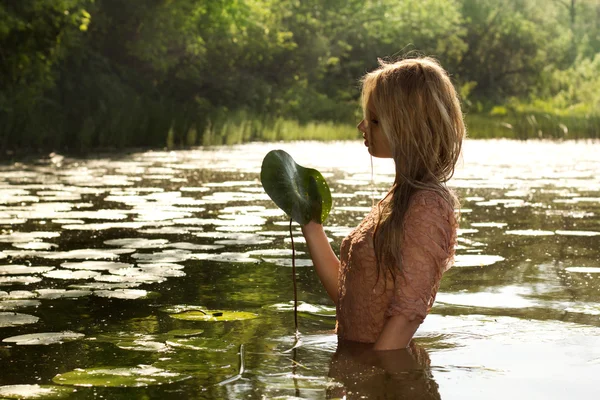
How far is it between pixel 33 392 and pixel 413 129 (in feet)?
4.04

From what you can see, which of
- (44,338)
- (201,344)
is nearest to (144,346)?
(201,344)

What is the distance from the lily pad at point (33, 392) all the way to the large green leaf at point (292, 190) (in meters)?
0.90

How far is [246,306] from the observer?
4.41 meters

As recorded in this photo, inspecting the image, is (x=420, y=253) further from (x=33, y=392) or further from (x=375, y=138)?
(x=33, y=392)

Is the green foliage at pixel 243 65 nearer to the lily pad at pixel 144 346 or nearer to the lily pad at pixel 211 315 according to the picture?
the lily pad at pixel 211 315

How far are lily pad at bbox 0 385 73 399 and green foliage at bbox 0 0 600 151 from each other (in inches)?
58.1

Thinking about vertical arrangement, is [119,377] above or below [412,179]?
below

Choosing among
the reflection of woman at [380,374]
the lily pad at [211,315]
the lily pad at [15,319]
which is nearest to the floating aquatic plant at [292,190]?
the reflection of woman at [380,374]

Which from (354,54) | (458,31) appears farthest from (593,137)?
(458,31)

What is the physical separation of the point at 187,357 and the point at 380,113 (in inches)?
38.5

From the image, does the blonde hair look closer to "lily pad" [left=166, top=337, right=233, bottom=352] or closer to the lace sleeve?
the lace sleeve

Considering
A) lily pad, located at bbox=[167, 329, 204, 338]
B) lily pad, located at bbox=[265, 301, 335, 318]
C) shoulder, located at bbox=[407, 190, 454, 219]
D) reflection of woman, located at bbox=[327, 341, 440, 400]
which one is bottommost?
lily pad, located at bbox=[265, 301, 335, 318]

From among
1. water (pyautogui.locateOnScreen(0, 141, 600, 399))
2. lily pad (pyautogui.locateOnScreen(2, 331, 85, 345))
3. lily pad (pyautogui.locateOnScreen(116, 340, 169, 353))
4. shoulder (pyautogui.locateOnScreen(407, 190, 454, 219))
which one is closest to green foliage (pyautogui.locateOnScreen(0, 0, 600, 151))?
shoulder (pyautogui.locateOnScreen(407, 190, 454, 219))

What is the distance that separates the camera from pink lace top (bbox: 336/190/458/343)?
2990 millimetres
